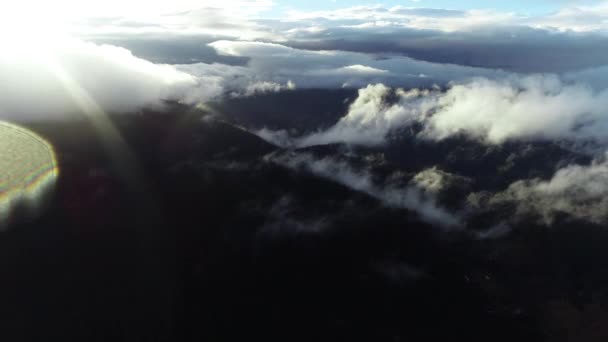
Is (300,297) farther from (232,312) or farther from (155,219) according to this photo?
(155,219)

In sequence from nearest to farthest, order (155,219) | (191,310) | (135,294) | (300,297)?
1. (135,294)
2. (191,310)
3. (300,297)
4. (155,219)

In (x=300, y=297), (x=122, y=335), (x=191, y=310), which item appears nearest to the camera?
(x=122, y=335)

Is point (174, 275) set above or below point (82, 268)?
below

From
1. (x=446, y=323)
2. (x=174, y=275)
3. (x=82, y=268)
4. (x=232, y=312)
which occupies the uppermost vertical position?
(x=82, y=268)

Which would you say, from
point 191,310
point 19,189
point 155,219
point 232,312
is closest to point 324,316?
point 232,312

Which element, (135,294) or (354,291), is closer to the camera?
(135,294)

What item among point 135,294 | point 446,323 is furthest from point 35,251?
point 446,323

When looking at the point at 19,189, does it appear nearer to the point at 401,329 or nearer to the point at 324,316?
the point at 324,316
